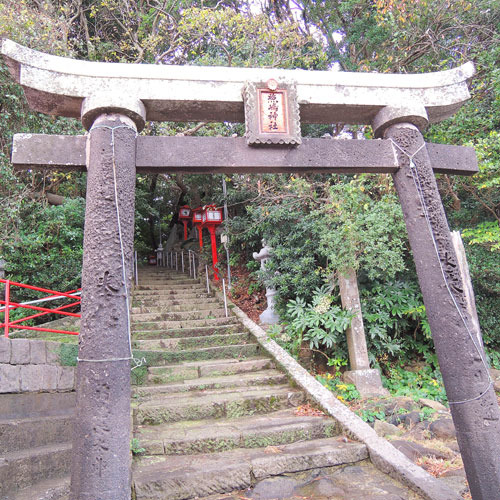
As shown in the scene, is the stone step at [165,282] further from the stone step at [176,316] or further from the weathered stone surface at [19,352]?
the weathered stone surface at [19,352]

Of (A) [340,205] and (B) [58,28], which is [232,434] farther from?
(B) [58,28]

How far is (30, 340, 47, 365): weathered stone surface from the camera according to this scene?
476cm

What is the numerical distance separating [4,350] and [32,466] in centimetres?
132

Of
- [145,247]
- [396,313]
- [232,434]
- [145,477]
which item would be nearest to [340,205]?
[396,313]

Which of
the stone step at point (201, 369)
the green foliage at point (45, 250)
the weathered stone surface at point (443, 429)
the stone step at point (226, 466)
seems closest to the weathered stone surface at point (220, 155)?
the stone step at point (226, 466)

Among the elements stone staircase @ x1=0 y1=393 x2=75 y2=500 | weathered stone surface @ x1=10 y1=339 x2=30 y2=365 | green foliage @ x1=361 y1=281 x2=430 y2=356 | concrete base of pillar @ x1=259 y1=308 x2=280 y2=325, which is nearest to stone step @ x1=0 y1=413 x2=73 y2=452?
stone staircase @ x1=0 y1=393 x2=75 y2=500

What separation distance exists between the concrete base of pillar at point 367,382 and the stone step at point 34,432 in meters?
4.31

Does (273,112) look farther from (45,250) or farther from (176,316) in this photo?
(45,250)

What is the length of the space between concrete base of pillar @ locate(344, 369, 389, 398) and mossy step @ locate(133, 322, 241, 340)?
251cm

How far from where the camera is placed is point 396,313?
24.1 feet

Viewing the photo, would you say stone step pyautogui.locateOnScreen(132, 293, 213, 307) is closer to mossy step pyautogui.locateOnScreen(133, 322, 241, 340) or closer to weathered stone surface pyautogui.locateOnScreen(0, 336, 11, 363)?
mossy step pyautogui.locateOnScreen(133, 322, 241, 340)

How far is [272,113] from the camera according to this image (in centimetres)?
372

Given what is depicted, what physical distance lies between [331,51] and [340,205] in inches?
260

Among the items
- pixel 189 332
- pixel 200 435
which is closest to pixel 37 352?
pixel 200 435
